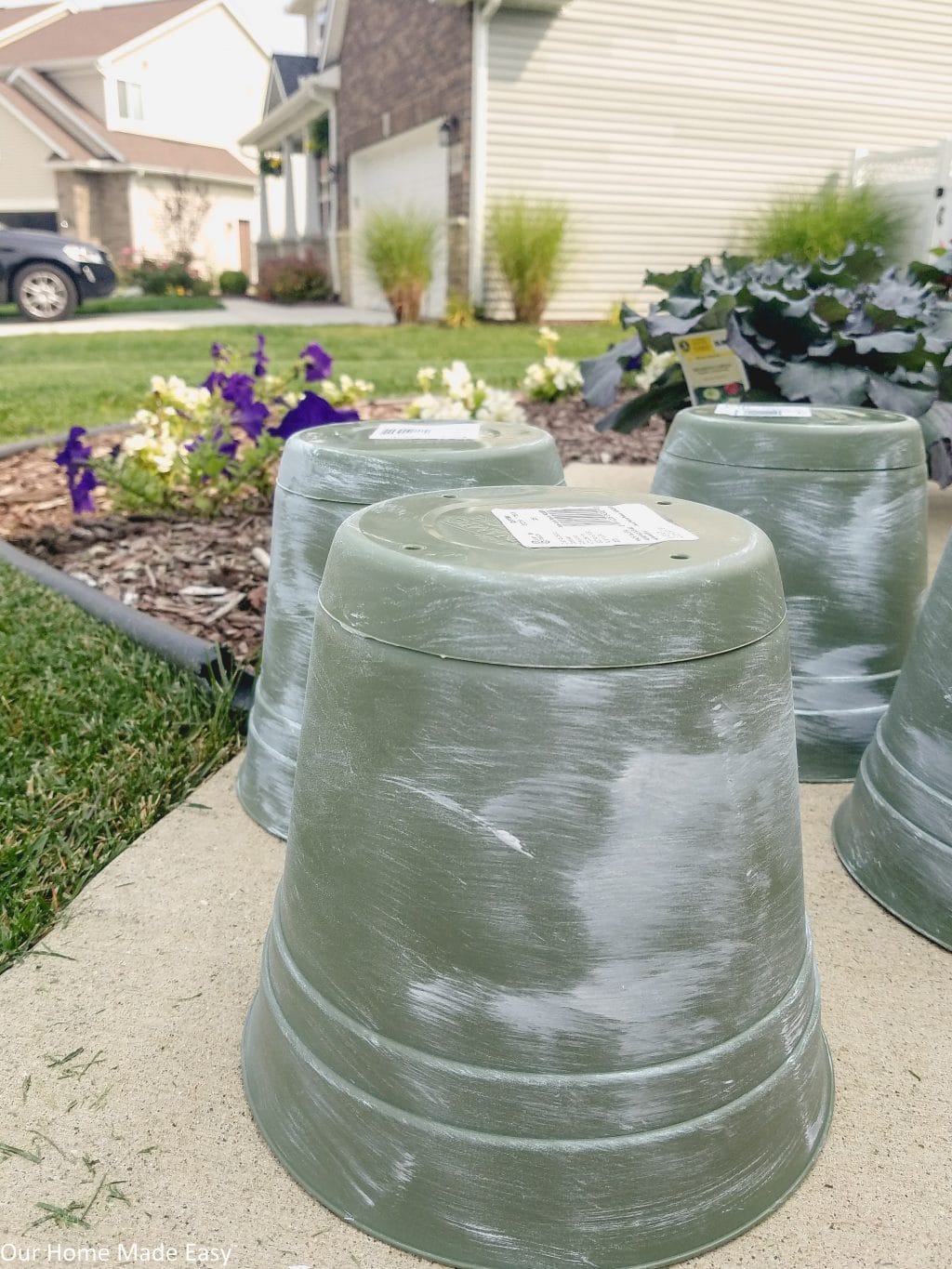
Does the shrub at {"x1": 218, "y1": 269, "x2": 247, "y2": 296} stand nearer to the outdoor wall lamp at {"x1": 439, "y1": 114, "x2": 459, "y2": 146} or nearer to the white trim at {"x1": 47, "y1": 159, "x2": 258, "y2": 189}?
the white trim at {"x1": 47, "y1": 159, "x2": 258, "y2": 189}

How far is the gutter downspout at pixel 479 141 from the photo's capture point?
484 inches

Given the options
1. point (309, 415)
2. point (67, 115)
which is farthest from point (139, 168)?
point (309, 415)

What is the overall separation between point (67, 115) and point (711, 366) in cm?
3230

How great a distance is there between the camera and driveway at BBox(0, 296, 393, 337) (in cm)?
1236

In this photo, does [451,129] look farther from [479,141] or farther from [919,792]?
[919,792]

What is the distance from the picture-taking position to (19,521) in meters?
4.01

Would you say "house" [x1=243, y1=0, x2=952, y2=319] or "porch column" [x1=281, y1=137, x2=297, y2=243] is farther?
"porch column" [x1=281, y1=137, x2=297, y2=243]

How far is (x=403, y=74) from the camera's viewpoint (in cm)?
1518

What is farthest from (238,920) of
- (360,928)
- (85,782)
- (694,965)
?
(694,965)

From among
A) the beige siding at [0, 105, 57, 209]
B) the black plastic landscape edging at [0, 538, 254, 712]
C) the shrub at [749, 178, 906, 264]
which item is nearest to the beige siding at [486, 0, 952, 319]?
the shrub at [749, 178, 906, 264]

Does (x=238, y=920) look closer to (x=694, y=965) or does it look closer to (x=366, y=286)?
(x=694, y=965)

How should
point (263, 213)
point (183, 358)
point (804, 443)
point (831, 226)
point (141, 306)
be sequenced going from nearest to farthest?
point (804, 443)
point (183, 358)
point (831, 226)
point (141, 306)
point (263, 213)

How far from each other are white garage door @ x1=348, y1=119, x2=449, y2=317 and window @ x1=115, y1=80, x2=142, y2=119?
54.3 ft

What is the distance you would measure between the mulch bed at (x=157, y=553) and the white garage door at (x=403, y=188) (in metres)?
10.7
